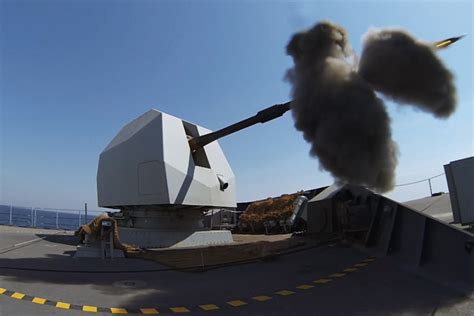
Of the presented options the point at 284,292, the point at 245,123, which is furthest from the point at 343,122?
the point at 284,292

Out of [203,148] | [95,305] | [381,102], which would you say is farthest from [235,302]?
[203,148]

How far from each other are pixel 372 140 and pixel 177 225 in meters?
7.30

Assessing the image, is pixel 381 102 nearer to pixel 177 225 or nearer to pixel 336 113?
pixel 336 113

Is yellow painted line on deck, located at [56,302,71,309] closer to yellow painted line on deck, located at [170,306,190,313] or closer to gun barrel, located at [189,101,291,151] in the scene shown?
yellow painted line on deck, located at [170,306,190,313]

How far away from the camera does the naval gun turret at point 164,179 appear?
1204cm

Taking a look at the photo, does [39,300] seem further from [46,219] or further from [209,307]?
[46,219]

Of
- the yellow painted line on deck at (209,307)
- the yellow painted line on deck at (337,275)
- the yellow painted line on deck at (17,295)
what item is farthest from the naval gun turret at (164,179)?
the yellow painted line on deck at (209,307)

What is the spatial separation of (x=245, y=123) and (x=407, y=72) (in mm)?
5337

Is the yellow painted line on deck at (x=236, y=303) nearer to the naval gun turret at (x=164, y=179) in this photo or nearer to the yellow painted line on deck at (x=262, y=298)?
the yellow painted line on deck at (x=262, y=298)

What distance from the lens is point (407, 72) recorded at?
29.2ft

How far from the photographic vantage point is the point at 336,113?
30.1 feet

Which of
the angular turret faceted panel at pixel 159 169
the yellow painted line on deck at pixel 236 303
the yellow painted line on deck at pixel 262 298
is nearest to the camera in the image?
the yellow painted line on deck at pixel 236 303

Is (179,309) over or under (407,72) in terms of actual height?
under

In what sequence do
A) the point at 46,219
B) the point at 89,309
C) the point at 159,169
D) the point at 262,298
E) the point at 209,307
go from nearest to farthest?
1. the point at 89,309
2. the point at 209,307
3. the point at 262,298
4. the point at 159,169
5. the point at 46,219
